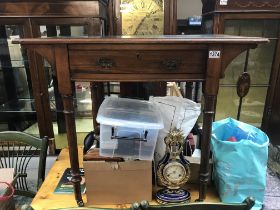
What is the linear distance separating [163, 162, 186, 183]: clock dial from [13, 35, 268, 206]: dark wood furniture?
291mm

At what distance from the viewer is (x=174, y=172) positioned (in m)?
1.06

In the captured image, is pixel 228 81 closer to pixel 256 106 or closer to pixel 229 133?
pixel 256 106

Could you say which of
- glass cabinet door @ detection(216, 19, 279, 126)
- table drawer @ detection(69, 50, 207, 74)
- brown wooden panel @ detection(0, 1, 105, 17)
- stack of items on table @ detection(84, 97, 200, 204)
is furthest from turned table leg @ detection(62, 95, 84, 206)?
glass cabinet door @ detection(216, 19, 279, 126)

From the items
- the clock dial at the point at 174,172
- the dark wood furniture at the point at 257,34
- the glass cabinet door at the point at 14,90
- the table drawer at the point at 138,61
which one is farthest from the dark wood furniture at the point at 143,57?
the glass cabinet door at the point at 14,90

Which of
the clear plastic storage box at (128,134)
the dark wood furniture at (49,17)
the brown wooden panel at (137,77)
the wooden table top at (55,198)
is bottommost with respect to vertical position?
the wooden table top at (55,198)

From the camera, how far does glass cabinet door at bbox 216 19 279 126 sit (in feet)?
5.27

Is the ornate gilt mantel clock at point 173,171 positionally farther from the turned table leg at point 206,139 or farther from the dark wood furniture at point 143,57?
the dark wood furniture at point 143,57

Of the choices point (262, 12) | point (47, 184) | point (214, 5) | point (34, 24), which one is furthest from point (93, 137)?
point (262, 12)

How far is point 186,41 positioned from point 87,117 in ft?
4.31

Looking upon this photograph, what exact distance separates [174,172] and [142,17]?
3.54ft

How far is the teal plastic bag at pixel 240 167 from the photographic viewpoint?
993 mm

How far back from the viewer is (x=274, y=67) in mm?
1656

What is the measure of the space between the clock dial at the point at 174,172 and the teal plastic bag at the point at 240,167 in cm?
16

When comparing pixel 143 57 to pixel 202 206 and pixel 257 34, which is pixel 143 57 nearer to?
pixel 202 206
